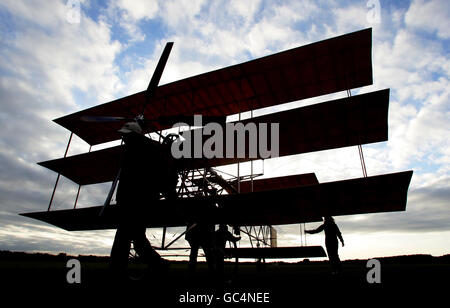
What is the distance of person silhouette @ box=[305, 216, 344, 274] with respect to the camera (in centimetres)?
781

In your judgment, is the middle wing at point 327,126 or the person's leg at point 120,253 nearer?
the person's leg at point 120,253

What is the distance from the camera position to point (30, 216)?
33.5 ft

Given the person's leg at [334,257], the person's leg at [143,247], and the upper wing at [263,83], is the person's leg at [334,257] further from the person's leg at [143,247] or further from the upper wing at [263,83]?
the person's leg at [143,247]

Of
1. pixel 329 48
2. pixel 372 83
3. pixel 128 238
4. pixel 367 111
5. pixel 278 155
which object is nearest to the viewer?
pixel 128 238

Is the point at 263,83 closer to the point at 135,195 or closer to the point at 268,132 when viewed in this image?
the point at 268,132

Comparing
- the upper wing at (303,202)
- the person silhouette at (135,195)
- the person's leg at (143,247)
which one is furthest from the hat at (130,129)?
the person's leg at (143,247)

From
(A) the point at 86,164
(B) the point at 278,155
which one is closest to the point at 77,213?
(A) the point at 86,164

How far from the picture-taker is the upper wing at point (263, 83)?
287 inches

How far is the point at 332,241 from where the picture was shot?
320 inches

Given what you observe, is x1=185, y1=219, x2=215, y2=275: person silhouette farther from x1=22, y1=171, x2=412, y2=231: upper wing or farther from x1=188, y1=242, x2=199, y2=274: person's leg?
x1=22, y1=171, x2=412, y2=231: upper wing

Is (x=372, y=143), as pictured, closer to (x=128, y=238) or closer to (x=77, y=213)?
(x=128, y=238)

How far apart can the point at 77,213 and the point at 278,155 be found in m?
7.46

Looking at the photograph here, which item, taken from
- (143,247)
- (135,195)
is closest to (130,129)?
(135,195)

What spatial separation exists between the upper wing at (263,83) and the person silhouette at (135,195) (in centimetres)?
202
